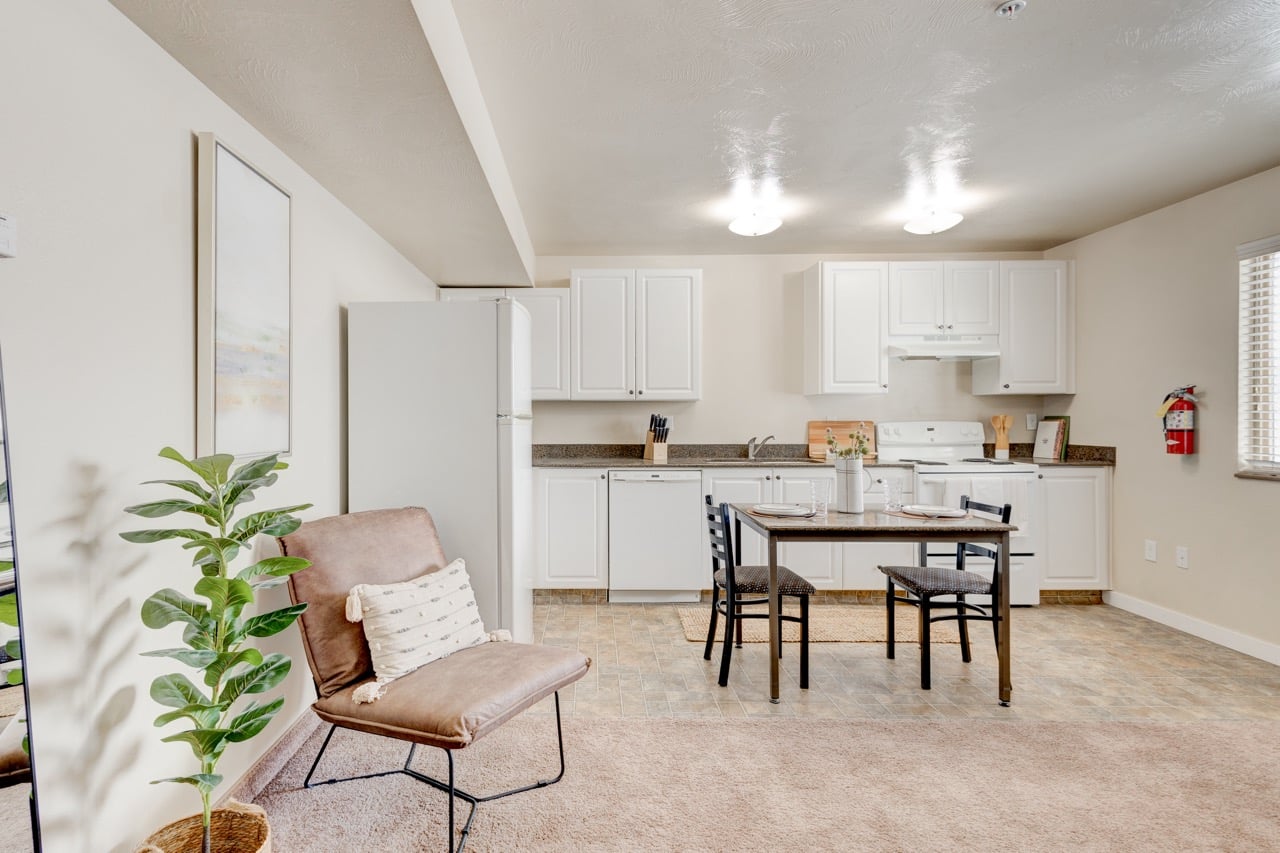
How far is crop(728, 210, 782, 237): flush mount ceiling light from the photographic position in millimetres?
3674

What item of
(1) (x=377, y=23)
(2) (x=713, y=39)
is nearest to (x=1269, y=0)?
(2) (x=713, y=39)

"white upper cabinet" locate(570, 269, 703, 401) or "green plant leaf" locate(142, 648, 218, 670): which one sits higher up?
"white upper cabinet" locate(570, 269, 703, 401)

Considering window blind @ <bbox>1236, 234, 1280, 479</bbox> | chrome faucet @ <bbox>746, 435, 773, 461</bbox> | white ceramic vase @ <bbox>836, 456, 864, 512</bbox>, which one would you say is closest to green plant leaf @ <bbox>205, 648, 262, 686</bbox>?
white ceramic vase @ <bbox>836, 456, 864, 512</bbox>

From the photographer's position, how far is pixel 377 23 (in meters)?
1.48

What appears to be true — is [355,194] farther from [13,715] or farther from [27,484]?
[13,715]

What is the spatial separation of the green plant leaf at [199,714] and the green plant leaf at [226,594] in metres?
0.20

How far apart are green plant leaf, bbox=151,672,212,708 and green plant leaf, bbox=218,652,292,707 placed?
6 centimetres

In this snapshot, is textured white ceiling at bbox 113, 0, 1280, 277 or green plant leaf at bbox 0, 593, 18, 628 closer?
green plant leaf at bbox 0, 593, 18, 628

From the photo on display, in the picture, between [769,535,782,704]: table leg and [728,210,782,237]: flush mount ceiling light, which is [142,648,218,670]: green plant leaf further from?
[728,210,782,237]: flush mount ceiling light

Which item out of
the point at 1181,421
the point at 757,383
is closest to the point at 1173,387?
the point at 1181,421

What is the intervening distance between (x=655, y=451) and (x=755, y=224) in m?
1.66

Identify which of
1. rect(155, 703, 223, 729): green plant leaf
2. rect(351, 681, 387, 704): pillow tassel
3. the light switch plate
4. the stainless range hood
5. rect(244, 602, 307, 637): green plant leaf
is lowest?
rect(351, 681, 387, 704): pillow tassel

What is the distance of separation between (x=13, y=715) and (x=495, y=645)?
1.34 metres

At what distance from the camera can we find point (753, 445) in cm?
470
